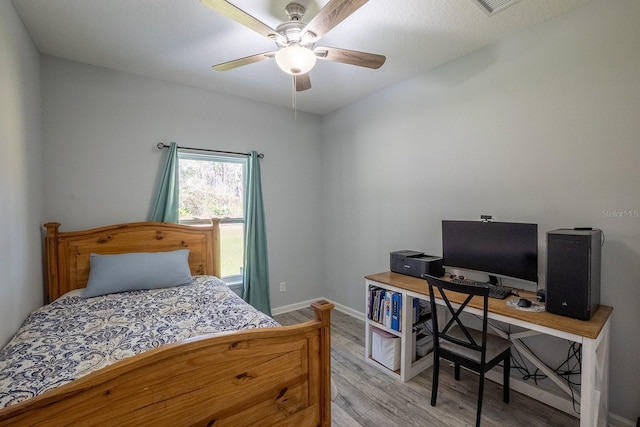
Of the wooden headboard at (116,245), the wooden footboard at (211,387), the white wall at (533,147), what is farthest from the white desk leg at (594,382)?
the wooden headboard at (116,245)

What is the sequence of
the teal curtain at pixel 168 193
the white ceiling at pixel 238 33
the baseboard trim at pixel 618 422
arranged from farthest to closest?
the teal curtain at pixel 168 193, the white ceiling at pixel 238 33, the baseboard trim at pixel 618 422

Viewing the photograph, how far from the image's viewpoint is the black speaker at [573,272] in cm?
163

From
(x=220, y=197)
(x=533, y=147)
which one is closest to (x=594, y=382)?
(x=533, y=147)

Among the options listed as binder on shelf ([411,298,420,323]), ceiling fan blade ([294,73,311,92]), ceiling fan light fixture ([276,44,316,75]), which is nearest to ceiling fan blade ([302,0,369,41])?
ceiling fan light fixture ([276,44,316,75])

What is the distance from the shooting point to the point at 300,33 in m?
1.81

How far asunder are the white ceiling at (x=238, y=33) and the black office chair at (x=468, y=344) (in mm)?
1809

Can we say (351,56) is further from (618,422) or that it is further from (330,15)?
(618,422)

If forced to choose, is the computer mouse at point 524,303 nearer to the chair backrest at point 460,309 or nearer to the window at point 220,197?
the chair backrest at point 460,309

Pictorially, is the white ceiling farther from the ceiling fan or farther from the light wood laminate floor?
the light wood laminate floor

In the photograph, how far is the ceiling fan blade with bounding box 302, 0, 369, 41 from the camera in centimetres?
142

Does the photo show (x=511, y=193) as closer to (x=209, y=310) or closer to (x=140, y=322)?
(x=209, y=310)

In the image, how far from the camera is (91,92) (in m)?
2.71

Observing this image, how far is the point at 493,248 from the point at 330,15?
195cm

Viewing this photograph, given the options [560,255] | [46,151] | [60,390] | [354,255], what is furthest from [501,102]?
[46,151]
